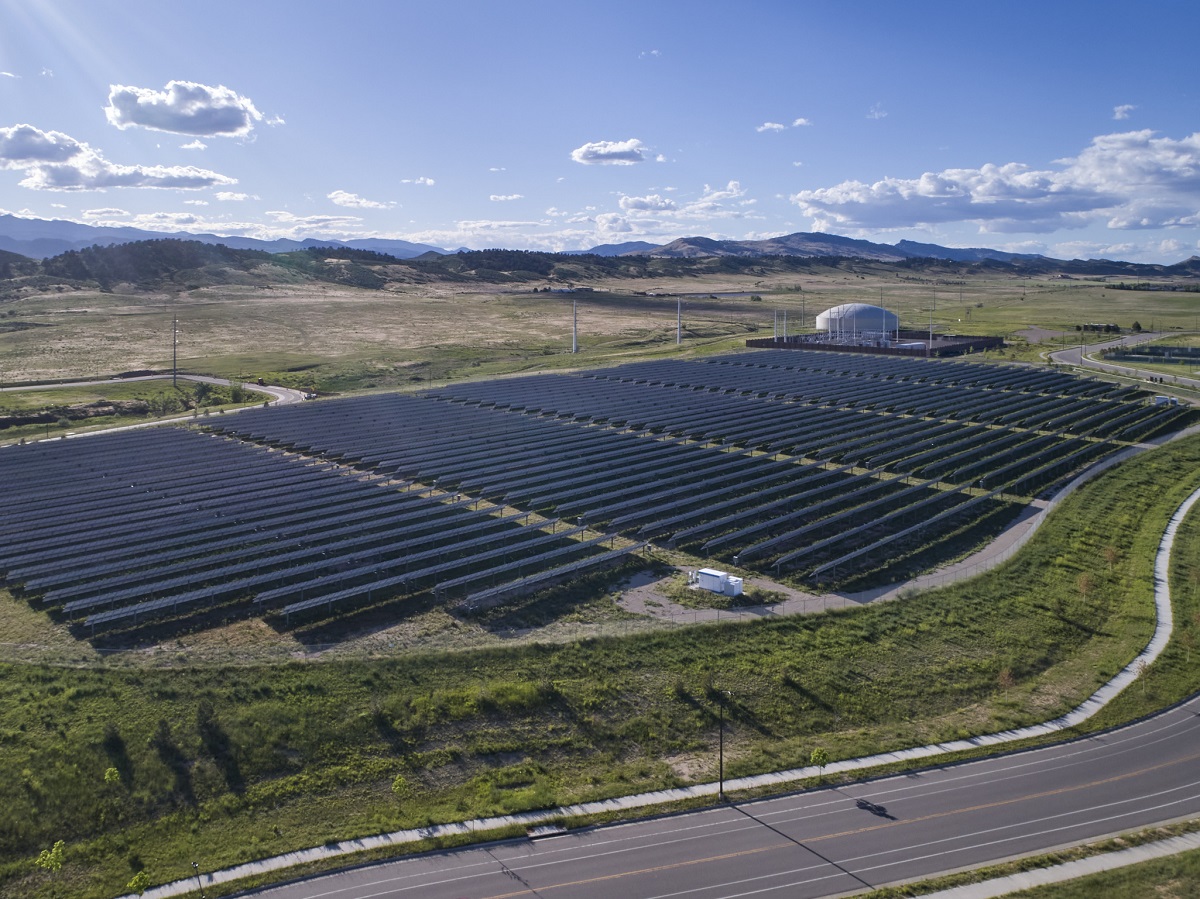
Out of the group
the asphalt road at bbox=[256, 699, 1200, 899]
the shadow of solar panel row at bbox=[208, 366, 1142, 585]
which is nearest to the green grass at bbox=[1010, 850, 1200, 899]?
the asphalt road at bbox=[256, 699, 1200, 899]

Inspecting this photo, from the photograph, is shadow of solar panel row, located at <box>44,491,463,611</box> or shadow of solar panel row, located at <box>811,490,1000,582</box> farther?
shadow of solar panel row, located at <box>811,490,1000,582</box>

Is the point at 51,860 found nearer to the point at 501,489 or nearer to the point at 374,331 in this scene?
the point at 501,489

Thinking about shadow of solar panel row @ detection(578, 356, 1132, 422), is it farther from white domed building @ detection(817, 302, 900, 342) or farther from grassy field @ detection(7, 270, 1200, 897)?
grassy field @ detection(7, 270, 1200, 897)

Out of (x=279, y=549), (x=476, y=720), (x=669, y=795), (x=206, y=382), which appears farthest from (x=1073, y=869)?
(x=206, y=382)

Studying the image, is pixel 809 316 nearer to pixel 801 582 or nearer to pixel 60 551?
pixel 801 582

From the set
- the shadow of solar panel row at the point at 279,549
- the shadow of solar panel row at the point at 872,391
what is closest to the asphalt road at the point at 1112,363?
the shadow of solar panel row at the point at 872,391

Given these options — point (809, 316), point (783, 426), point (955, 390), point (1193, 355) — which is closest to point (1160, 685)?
point (783, 426)
